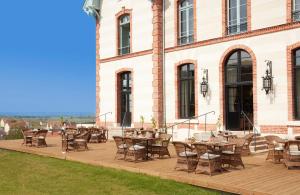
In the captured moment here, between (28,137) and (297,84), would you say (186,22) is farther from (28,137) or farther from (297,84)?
(28,137)

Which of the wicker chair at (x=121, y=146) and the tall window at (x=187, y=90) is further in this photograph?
the tall window at (x=187, y=90)

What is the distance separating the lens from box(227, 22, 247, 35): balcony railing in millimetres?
15250

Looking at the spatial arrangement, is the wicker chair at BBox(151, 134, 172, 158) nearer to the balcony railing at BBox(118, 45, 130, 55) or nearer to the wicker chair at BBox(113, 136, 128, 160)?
the wicker chair at BBox(113, 136, 128, 160)

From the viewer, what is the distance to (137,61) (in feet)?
63.5

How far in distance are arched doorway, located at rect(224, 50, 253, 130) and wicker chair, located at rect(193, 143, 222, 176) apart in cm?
643

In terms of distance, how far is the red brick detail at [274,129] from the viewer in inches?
536

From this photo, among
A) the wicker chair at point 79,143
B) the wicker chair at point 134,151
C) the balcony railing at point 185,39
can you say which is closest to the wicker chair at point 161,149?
the wicker chair at point 134,151

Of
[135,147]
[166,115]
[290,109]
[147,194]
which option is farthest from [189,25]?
[147,194]

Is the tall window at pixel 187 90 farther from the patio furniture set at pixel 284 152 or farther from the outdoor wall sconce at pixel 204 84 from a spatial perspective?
the patio furniture set at pixel 284 152

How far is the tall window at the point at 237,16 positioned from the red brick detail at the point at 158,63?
368 cm

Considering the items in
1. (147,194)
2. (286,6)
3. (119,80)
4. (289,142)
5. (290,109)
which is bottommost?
(147,194)

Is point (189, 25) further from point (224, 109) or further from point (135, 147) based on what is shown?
point (135, 147)

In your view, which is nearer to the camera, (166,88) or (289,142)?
(289,142)

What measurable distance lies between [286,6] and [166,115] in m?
7.24
